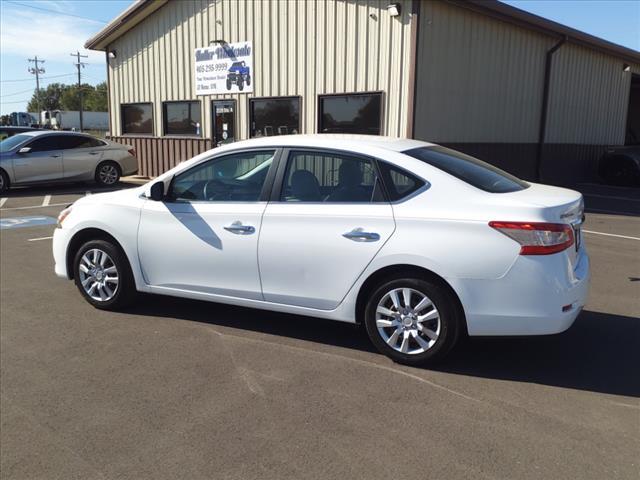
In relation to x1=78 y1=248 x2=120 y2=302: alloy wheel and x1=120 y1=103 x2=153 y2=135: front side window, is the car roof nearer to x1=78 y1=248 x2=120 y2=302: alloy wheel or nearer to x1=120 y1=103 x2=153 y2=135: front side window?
x1=78 y1=248 x2=120 y2=302: alloy wheel

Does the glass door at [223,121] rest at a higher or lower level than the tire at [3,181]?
higher

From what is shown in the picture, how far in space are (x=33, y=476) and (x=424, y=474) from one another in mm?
1945

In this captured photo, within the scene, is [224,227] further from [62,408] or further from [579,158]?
[579,158]

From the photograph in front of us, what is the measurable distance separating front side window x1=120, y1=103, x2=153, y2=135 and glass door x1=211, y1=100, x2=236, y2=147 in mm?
2892

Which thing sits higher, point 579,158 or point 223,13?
point 223,13

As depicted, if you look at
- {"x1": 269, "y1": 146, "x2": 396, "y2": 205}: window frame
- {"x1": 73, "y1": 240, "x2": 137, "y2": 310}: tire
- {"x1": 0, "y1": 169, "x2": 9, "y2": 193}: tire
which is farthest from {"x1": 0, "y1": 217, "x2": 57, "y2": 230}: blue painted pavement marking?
{"x1": 269, "y1": 146, "x2": 396, "y2": 205}: window frame

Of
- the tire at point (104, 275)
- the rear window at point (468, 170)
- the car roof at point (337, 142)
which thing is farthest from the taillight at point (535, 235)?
the tire at point (104, 275)

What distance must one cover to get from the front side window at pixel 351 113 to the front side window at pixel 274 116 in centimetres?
81

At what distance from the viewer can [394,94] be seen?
11930 millimetres

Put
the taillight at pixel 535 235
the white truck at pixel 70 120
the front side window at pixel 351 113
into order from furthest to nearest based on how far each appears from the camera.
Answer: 1. the white truck at pixel 70 120
2. the front side window at pixel 351 113
3. the taillight at pixel 535 235

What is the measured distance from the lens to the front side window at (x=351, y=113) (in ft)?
40.5

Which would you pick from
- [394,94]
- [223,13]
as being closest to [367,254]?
[394,94]

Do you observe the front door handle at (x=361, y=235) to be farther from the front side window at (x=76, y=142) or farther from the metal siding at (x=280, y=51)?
the front side window at (x=76, y=142)

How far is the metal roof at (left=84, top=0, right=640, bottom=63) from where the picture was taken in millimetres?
12703
